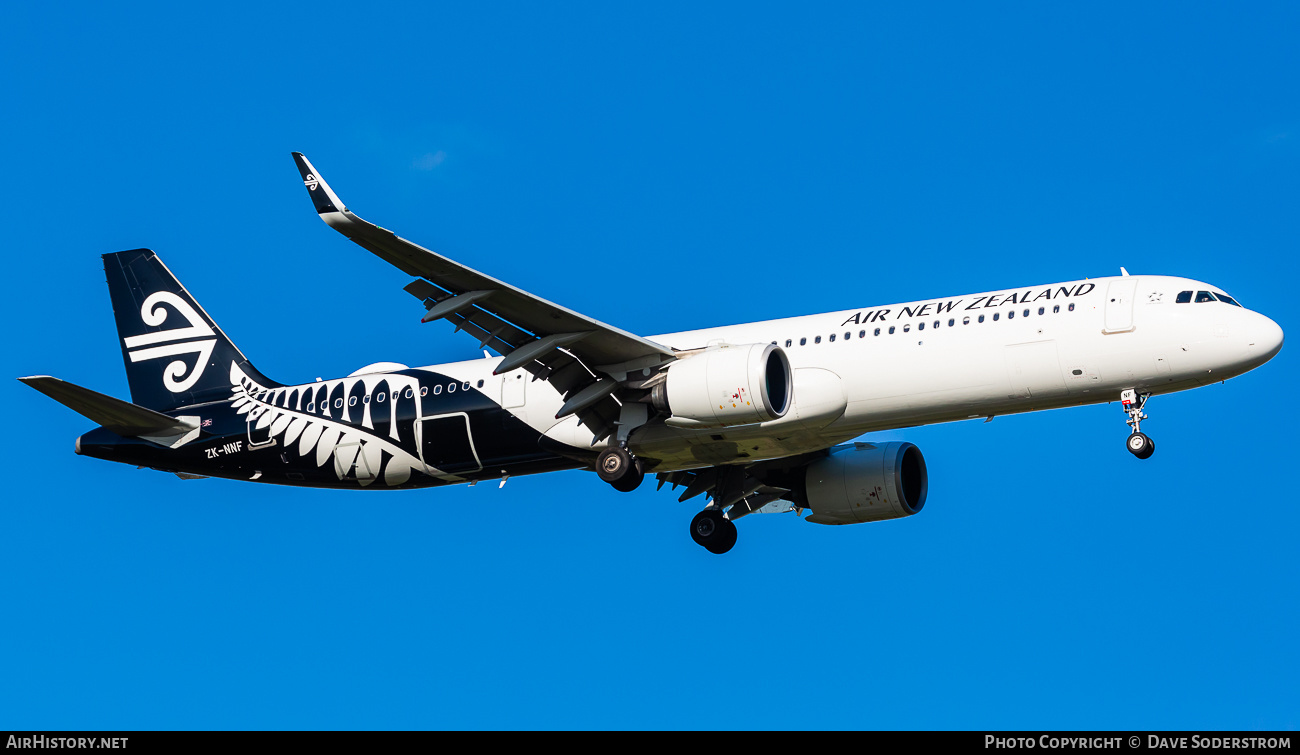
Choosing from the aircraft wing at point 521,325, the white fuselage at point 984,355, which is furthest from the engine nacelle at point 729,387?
the aircraft wing at point 521,325

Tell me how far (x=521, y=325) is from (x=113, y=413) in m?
11.0

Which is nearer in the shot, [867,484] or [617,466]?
[617,466]

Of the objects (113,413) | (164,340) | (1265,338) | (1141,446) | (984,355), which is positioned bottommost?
(1141,446)

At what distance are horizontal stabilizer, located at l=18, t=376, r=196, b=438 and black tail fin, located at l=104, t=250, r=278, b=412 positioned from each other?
1.69 m

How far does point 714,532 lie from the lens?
34281 mm

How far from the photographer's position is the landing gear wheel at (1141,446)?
2725cm

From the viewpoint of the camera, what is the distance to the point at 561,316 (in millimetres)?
28125

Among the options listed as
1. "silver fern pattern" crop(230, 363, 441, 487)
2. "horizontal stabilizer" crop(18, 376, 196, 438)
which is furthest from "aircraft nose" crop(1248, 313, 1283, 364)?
"horizontal stabilizer" crop(18, 376, 196, 438)

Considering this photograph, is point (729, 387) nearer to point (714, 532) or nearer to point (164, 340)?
point (714, 532)

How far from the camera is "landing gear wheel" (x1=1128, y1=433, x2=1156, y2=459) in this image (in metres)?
27.2

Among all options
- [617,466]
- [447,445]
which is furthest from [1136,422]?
[447,445]
